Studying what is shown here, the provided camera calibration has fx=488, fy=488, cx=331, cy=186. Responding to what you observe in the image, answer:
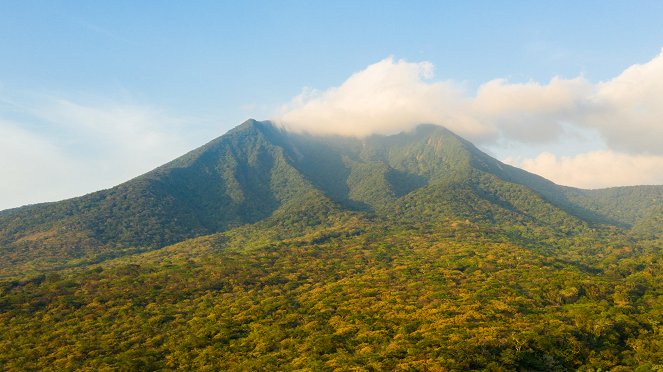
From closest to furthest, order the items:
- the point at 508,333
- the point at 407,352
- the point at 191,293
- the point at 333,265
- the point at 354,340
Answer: the point at 407,352 → the point at 508,333 → the point at 354,340 → the point at 191,293 → the point at 333,265

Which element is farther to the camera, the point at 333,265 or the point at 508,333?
the point at 333,265

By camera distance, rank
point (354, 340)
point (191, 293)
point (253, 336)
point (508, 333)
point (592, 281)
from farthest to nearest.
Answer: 1. point (191, 293)
2. point (592, 281)
3. point (253, 336)
4. point (354, 340)
5. point (508, 333)

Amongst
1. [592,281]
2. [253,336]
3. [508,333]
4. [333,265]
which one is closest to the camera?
[508,333]

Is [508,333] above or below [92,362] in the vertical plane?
above

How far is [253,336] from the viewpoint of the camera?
309 feet

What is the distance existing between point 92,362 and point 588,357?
8290 centimetres

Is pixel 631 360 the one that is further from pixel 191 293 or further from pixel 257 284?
pixel 191 293

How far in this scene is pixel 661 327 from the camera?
3450 inches

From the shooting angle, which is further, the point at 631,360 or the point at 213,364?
the point at 213,364

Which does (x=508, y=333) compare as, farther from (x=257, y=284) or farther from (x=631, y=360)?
(x=257, y=284)

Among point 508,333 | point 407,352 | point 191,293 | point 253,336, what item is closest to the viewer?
point 407,352

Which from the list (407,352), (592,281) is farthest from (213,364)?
(592,281)

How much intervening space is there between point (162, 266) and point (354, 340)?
9747cm

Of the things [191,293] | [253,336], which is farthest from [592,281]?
[191,293]
